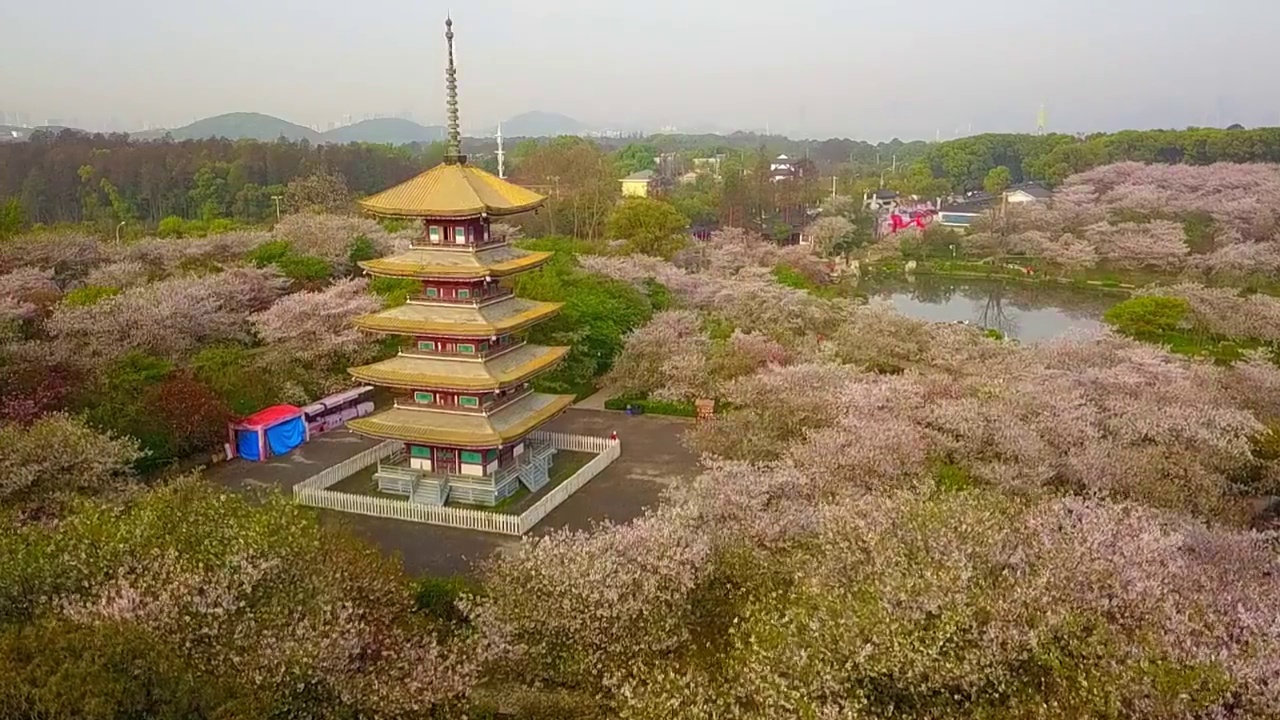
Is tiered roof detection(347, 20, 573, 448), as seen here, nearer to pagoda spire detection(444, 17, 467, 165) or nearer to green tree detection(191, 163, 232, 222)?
pagoda spire detection(444, 17, 467, 165)

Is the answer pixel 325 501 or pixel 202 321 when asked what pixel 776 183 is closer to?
pixel 202 321

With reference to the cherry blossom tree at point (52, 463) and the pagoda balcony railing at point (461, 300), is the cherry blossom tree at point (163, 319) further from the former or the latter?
the pagoda balcony railing at point (461, 300)

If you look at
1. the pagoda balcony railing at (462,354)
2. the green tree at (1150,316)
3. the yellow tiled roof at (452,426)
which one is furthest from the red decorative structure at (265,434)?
the green tree at (1150,316)

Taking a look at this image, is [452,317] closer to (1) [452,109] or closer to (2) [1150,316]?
(1) [452,109]

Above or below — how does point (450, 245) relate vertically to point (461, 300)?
above

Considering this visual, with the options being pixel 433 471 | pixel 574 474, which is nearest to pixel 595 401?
pixel 574 474

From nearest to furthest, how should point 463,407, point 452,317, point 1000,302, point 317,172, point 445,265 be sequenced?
point 445,265, point 452,317, point 463,407, point 1000,302, point 317,172

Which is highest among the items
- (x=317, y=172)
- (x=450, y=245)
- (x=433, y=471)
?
(x=317, y=172)
